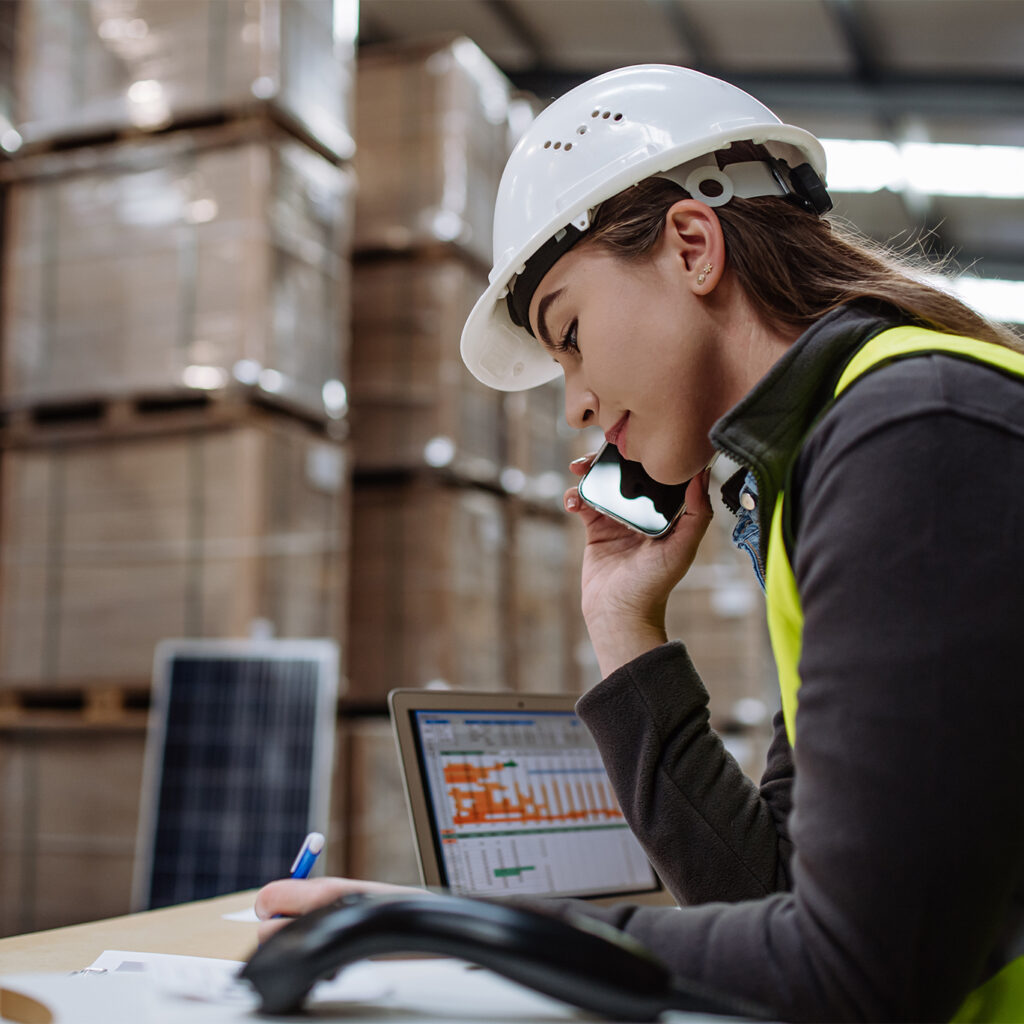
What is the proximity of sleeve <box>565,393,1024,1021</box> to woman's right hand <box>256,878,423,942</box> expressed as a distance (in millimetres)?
216

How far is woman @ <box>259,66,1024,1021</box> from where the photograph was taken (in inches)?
34.0

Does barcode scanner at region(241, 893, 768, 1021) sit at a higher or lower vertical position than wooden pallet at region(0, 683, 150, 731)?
higher

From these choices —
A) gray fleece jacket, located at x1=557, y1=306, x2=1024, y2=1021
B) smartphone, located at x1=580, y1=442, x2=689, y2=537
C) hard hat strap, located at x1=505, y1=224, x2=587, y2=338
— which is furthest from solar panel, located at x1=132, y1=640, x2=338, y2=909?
gray fleece jacket, located at x1=557, y1=306, x2=1024, y2=1021

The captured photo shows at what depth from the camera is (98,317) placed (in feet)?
13.1

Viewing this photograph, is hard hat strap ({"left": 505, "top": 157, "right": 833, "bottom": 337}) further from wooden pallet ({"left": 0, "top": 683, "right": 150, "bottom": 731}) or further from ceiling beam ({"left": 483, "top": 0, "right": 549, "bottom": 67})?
ceiling beam ({"left": 483, "top": 0, "right": 549, "bottom": 67})

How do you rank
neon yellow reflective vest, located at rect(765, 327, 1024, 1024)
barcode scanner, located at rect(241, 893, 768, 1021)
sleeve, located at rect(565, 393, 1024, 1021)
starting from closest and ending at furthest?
barcode scanner, located at rect(241, 893, 768, 1021) → sleeve, located at rect(565, 393, 1024, 1021) → neon yellow reflective vest, located at rect(765, 327, 1024, 1024)

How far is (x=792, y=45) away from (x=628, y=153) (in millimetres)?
5985

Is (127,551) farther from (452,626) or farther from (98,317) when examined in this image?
(452,626)

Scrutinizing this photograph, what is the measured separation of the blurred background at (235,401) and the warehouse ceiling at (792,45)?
79.5 inches

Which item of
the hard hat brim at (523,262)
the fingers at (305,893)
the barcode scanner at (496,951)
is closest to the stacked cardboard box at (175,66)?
the hard hat brim at (523,262)

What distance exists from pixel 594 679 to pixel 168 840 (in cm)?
267

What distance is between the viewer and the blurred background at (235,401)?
3.82 meters

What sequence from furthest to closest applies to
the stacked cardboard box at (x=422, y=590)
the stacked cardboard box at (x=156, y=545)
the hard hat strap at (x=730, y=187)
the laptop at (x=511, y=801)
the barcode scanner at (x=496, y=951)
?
the stacked cardboard box at (x=422, y=590) → the stacked cardboard box at (x=156, y=545) → the laptop at (x=511, y=801) → the hard hat strap at (x=730, y=187) → the barcode scanner at (x=496, y=951)

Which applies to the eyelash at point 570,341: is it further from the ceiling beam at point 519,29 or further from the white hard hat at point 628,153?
the ceiling beam at point 519,29
